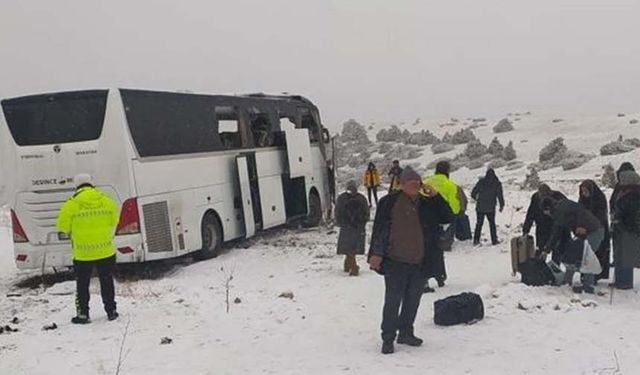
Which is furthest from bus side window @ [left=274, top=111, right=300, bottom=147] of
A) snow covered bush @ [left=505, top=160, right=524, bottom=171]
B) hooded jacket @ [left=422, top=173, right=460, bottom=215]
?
snow covered bush @ [left=505, top=160, right=524, bottom=171]

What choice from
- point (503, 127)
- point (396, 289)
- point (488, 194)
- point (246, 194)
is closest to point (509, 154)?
point (503, 127)

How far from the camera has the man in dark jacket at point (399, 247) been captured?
7.55 metres

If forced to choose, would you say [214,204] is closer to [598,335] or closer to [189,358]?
[189,358]

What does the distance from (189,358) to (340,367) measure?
5.33 ft

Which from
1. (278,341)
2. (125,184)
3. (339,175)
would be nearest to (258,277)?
(125,184)

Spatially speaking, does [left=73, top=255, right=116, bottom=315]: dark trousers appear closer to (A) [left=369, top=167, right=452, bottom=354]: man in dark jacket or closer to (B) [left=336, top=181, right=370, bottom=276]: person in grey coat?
(A) [left=369, top=167, right=452, bottom=354]: man in dark jacket

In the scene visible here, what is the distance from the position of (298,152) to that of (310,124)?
7.24ft

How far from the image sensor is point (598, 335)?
26.5ft

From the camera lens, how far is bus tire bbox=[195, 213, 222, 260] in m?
14.8

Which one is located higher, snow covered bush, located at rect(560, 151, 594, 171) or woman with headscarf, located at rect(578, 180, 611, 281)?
woman with headscarf, located at rect(578, 180, 611, 281)

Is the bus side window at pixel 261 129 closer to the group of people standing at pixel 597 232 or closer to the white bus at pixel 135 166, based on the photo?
the white bus at pixel 135 166

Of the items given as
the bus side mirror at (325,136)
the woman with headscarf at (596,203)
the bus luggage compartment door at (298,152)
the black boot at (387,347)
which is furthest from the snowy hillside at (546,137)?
the black boot at (387,347)

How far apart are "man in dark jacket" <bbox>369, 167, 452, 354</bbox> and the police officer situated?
11.8ft

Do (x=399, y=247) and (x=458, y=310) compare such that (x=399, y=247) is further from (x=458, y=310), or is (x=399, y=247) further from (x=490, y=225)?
(x=490, y=225)
